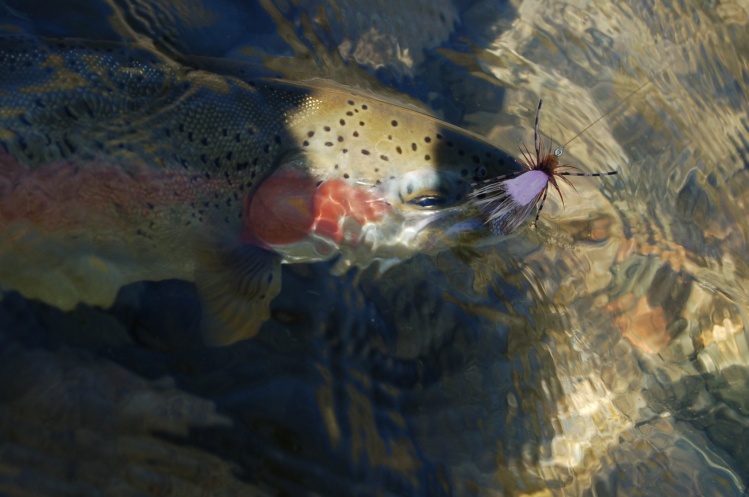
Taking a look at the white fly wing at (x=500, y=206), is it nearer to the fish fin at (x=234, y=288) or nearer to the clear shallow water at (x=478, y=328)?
the clear shallow water at (x=478, y=328)

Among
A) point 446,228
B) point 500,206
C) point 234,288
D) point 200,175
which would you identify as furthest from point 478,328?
point 200,175

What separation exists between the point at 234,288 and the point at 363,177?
2.96 feet

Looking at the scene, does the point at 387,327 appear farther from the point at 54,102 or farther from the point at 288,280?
the point at 54,102

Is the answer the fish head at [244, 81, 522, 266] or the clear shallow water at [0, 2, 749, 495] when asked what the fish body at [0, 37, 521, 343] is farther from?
the clear shallow water at [0, 2, 749, 495]

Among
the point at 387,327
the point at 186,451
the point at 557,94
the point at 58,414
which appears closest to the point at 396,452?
the point at 387,327

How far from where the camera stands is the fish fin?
3182 millimetres

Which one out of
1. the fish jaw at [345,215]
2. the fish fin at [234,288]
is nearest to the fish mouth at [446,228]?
the fish jaw at [345,215]

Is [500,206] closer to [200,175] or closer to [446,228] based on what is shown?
[446,228]

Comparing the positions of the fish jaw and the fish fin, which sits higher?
the fish jaw

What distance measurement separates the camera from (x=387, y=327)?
3.44 m

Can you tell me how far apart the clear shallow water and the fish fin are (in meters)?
0.09

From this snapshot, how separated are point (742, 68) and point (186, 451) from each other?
5.19 metres

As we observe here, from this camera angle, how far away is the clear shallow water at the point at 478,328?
2.83 m

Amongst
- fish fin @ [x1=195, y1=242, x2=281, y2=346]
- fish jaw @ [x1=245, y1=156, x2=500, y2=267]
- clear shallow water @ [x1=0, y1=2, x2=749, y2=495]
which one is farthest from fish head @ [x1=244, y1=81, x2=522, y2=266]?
clear shallow water @ [x1=0, y1=2, x2=749, y2=495]
